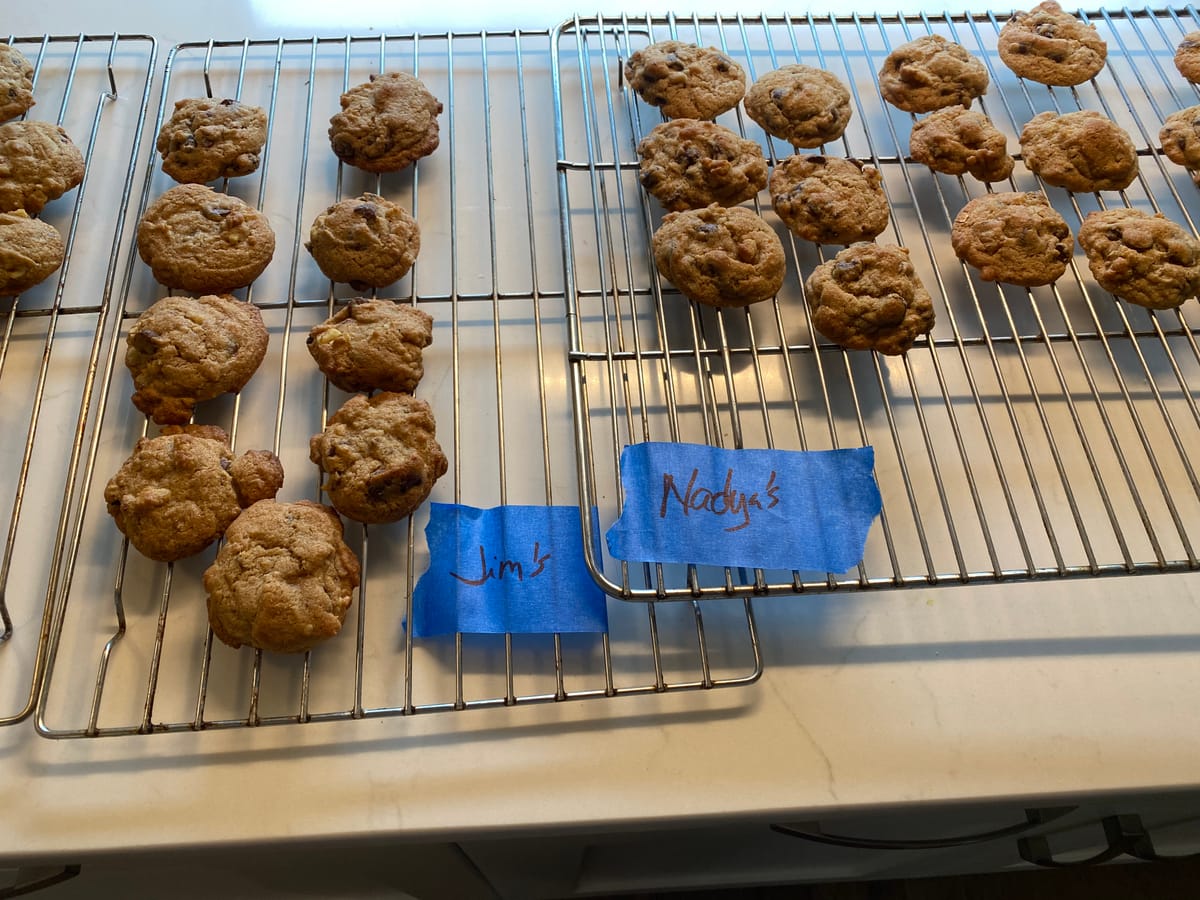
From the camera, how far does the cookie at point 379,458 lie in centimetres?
124

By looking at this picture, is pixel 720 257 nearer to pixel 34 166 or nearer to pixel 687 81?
pixel 687 81

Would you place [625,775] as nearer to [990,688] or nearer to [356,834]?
[356,834]

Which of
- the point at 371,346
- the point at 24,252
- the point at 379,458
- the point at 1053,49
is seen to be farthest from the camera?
the point at 1053,49

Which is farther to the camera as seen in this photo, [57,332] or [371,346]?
[57,332]

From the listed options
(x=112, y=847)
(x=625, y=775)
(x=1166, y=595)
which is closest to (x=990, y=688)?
(x=1166, y=595)

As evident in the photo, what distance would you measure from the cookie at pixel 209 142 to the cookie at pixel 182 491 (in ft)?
2.02

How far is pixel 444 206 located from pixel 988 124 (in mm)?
1117

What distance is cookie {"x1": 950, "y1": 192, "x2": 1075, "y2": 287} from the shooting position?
1.50 meters

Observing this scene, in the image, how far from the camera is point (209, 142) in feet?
5.33

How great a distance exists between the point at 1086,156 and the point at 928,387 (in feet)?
1.97

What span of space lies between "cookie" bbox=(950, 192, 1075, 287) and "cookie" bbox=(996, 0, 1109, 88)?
1.61 ft

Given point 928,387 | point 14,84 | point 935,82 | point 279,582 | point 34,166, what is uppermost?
point 14,84

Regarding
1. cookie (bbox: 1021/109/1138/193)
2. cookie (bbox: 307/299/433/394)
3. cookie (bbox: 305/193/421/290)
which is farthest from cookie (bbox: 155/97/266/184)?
cookie (bbox: 1021/109/1138/193)

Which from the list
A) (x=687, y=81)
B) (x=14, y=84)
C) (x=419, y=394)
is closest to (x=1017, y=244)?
(x=687, y=81)
